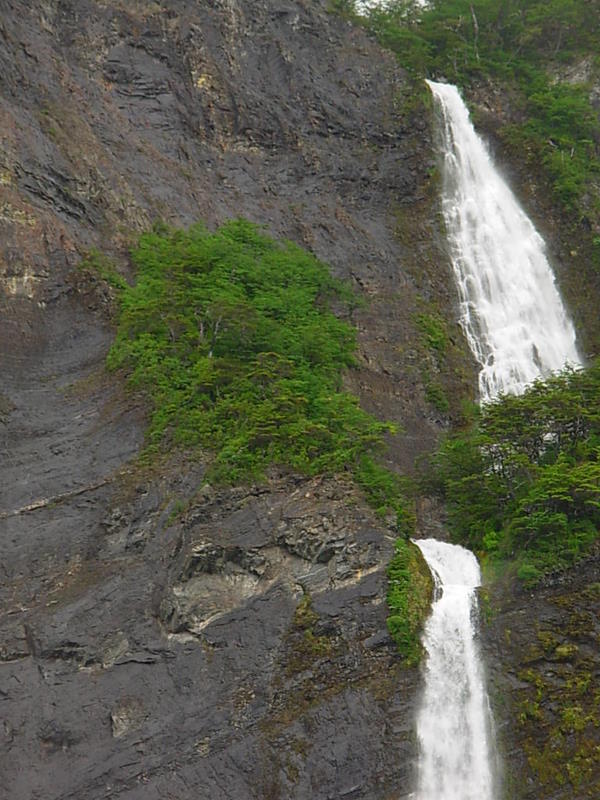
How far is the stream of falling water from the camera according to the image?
47.8 ft

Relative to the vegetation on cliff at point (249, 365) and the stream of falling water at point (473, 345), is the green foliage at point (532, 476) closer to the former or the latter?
the stream of falling water at point (473, 345)

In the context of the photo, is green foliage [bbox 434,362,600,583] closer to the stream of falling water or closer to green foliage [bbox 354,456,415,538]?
the stream of falling water

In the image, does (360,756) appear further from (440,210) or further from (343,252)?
(440,210)

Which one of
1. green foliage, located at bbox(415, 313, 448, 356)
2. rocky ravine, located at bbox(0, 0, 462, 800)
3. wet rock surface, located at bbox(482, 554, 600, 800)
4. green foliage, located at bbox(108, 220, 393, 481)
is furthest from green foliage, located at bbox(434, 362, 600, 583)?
green foliage, located at bbox(415, 313, 448, 356)

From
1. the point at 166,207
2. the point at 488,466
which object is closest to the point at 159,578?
the point at 488,466

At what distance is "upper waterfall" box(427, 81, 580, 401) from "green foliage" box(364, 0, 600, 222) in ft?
7.09

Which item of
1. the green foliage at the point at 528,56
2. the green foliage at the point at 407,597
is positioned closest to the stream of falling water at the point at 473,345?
the green foliage at the point at 407,597

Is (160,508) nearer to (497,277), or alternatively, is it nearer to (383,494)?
(383,494)

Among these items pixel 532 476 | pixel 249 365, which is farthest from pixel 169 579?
pixel 532 476

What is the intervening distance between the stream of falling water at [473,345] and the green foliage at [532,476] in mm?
1167

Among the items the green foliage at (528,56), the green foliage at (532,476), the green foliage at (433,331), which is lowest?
the green foliage at (532,476)

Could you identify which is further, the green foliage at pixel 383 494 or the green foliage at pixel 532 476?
the green foliage at pixel 383 494

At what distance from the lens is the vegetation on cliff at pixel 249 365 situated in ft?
58.5

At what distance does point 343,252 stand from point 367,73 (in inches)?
441
